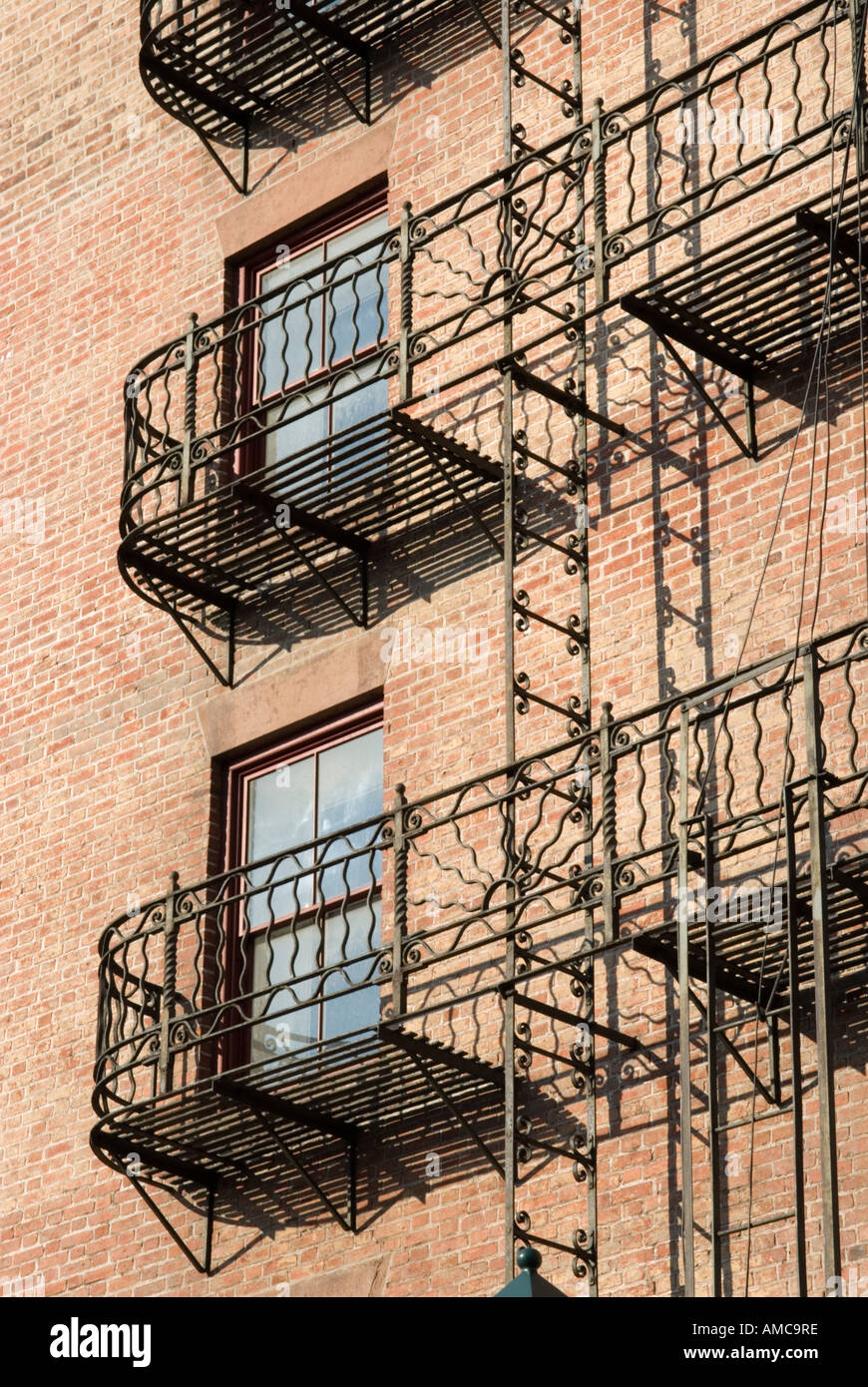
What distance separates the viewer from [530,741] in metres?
14.4

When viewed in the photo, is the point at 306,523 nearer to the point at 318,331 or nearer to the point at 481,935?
the point at 318,331

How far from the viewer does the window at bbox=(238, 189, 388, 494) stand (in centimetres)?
1662

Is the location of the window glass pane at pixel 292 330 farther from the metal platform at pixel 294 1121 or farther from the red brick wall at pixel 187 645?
the metal platform at pixel 294 1121

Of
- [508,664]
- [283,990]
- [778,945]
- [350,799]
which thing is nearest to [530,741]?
[508,664]

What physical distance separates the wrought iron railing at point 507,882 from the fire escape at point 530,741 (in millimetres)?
33

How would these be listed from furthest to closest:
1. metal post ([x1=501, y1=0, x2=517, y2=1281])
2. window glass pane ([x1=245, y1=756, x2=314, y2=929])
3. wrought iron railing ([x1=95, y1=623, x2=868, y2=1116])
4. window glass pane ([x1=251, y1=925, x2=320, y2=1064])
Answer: window glass pane ([x1=245, y1=756, x2=314, y2=929]) → window glass pane ([x1=251, y1=925, x2=320, y2=1064]) → metal post ([x1=501, y1=0, x2=517, y2=1281]) → wrought iron railing ([x1=95, y1=623, x2=868, y2=1116])

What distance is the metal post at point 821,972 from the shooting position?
1014 centimetres

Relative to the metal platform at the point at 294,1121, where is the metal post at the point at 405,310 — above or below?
above

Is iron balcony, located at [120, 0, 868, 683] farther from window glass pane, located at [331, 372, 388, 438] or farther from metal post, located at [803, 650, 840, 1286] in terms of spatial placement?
metal post, located at [803, 650, 840, 1286]

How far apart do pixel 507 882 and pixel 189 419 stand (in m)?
4.66

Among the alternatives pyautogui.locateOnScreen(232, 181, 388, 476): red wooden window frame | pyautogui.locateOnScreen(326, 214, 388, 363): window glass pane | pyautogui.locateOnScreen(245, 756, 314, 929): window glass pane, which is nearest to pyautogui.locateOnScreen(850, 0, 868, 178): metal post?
pyautogui.locateOnScreen(326, 214, 388, 363): window glass pane

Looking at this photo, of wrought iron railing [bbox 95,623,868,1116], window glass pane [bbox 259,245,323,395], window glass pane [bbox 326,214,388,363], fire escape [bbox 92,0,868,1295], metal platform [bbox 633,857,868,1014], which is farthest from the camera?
window glass pane [bbox 259,245,323,395]

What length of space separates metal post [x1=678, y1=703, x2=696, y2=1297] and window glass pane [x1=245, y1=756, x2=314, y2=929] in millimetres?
4076

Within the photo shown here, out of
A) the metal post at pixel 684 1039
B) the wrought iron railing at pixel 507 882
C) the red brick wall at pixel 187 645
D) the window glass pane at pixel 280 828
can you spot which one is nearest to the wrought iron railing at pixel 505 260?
the red brick wall at pixel 187 645
